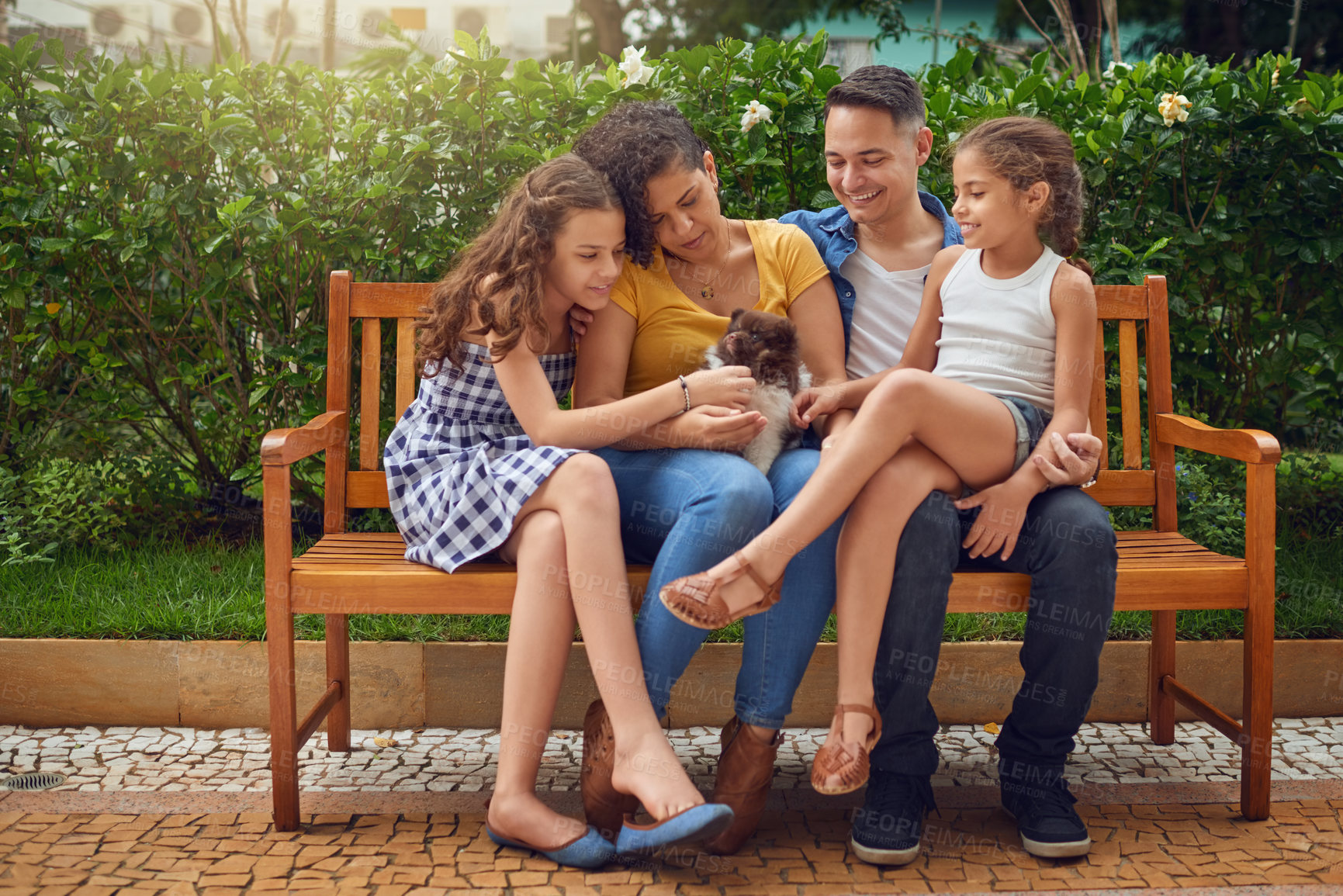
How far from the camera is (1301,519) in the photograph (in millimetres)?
4016

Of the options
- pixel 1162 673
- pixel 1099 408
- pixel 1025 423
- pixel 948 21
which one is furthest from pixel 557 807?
pixel 948 21

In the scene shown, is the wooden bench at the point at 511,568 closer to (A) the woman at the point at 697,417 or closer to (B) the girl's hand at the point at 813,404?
(A) the woman at the point at 697,417

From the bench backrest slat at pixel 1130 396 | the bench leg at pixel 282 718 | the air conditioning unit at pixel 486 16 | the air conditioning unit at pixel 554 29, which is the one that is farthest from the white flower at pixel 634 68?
the air conditioning unit at pixel 554 29

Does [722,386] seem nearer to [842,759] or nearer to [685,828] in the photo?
[842,759]

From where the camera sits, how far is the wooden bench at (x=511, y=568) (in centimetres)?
237

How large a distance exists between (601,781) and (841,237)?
1.65 metres

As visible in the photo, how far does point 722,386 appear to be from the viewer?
98.2 inches

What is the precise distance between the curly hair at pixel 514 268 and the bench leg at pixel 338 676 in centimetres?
83

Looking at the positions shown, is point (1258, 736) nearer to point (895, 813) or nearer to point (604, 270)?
point (895, 813)

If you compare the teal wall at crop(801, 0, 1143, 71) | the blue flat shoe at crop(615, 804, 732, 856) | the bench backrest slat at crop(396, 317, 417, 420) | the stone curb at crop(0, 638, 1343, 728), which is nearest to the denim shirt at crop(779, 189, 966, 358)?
the stone curb at crop(0, 638, 1343, 728)

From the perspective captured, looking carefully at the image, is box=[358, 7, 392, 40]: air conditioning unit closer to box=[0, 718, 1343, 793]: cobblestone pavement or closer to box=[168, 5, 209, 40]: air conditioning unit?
box=[0, 718, 1343, 793]: cobblestone pavement

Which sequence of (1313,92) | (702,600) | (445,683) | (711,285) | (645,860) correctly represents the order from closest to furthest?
(702,600) → (645,860) → (711,285) → (445,683) → (1313,92)

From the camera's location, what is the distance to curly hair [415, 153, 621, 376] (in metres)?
2.45

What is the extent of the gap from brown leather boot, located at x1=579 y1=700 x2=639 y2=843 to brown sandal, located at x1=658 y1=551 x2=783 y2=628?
0.32 metres
